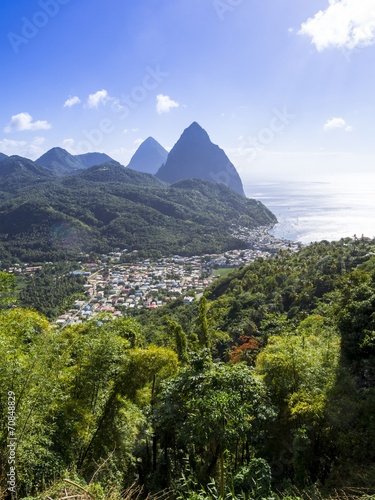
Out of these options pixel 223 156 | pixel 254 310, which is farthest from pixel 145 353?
pixel 223 156

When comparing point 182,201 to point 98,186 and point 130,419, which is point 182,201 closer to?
point 98,186

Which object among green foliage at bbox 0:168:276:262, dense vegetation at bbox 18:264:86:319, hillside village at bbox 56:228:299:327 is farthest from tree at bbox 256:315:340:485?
green foliage at bbox 0:168:276:262

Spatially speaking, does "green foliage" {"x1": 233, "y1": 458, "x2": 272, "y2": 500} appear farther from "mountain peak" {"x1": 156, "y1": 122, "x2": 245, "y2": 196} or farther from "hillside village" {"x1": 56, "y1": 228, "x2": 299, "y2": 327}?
"mountain peak" {"x1": 156, "y1": 122, "x2": 245, "y2": 196}

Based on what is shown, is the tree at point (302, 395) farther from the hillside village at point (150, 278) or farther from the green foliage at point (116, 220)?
the green foliage at point (116, 220)

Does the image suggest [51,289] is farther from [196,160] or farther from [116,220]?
[196,160]

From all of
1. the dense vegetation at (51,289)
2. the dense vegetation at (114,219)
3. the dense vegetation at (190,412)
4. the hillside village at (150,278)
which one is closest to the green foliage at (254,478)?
the dense vegetation at (190,412)

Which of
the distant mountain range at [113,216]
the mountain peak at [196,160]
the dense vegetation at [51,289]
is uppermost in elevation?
the mountain peak at [196,160]
